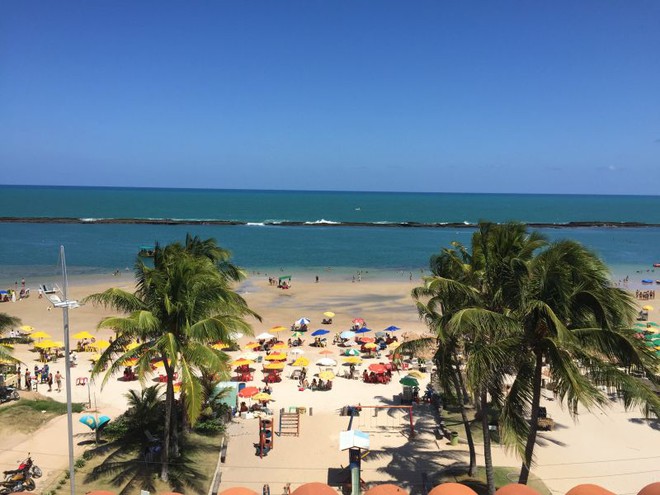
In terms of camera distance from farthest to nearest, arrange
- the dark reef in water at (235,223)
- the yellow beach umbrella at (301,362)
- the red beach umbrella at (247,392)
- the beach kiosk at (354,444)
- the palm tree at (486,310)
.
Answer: the dark reef in water at (235,223) → the yellow beach umbrella at (301,362) → the red beach umbrella at (247,392) → the beach kiosk at (354,444) → the palm tree at (486,310)

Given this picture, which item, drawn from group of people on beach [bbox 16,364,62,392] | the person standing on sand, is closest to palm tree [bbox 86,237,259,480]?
the person standing on sand

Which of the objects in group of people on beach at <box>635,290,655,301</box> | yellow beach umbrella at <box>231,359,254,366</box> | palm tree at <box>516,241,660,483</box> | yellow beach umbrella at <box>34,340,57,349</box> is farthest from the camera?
group of people on beach at <box>635,290,655,301</box>

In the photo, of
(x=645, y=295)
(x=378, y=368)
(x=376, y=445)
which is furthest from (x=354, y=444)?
(x=645, y=295)

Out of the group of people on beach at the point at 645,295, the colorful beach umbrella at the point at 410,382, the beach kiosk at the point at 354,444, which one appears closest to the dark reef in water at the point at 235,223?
the group of people on beach at the point at 645,295

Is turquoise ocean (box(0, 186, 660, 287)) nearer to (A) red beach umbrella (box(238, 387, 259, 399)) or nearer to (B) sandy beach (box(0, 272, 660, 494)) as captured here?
(B) sandy beach (box(0, 272, 660, 494))

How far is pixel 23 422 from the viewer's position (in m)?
17.7

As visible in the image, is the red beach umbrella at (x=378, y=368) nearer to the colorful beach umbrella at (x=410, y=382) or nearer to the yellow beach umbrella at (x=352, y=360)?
the yellow beach umbrella at (x=352, y=360)

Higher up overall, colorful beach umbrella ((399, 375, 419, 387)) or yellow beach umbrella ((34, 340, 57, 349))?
yellow beach umbrella ((34, 340, 57, 349))

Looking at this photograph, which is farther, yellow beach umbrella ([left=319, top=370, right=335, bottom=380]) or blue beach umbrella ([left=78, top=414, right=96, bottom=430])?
yellow beach umbrella ([left=319, top=370, right=335, bottom=380])

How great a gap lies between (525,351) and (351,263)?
176ft

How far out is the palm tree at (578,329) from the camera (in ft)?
31.2

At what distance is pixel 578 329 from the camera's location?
10.0 meters

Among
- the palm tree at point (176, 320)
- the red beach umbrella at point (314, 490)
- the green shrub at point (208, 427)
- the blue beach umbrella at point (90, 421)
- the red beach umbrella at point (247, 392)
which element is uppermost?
the palm tree at point (176, 320)

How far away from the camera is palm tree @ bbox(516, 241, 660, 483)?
9516mm
